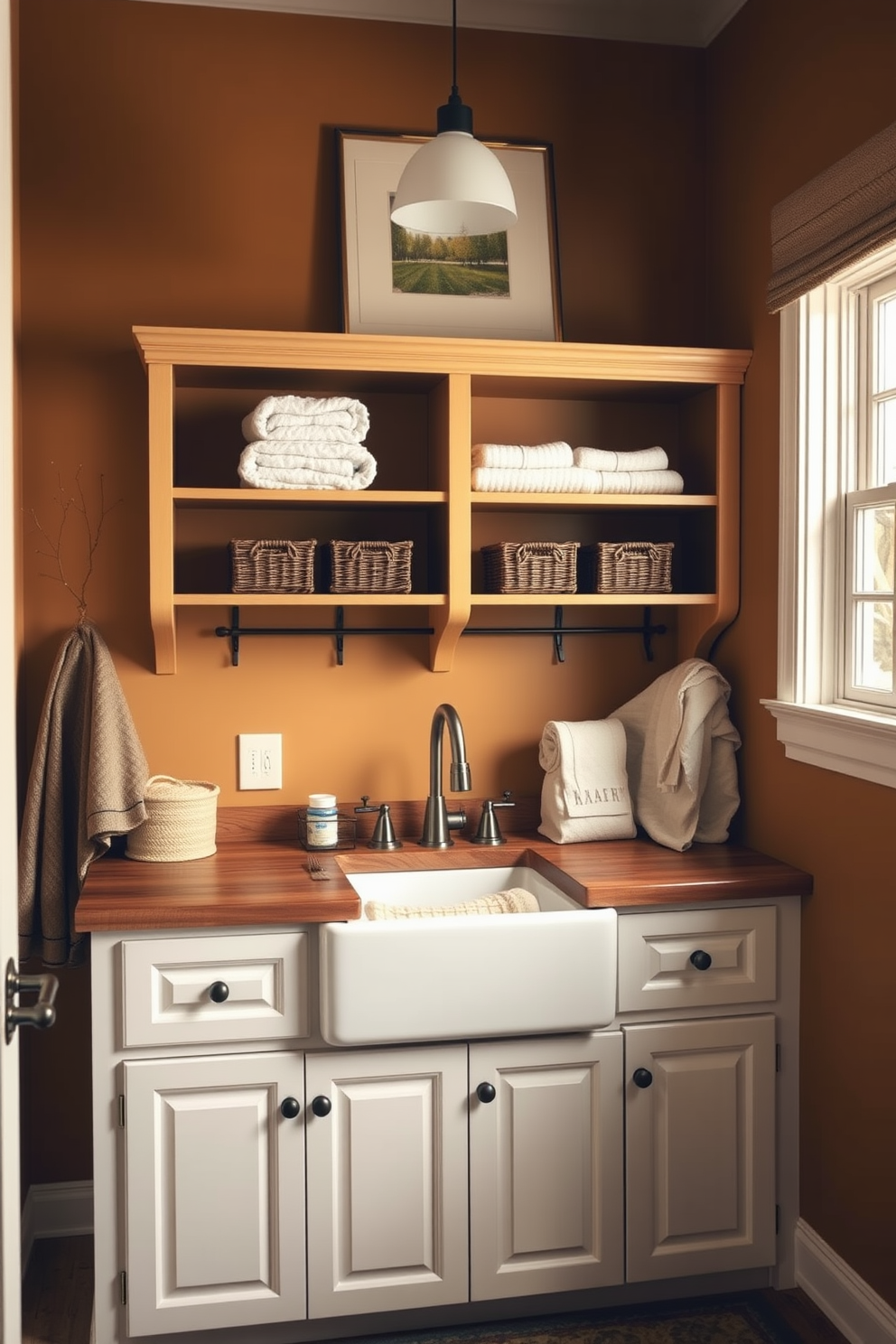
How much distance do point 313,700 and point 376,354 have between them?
79 centimetres

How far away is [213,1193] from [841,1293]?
1.21 metres

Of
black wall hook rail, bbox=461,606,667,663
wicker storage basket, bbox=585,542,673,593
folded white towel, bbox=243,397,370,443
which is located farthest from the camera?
black wall hook rail, bbox=461,606,667,663

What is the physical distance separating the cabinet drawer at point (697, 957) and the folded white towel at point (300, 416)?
1.14 metres

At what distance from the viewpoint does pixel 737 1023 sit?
240 centimetres

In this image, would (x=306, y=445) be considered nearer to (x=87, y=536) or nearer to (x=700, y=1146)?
(x=87, y=536)

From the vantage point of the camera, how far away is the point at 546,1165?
2.30m

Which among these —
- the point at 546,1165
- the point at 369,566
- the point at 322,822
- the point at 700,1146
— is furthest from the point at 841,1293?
the point at 369,566

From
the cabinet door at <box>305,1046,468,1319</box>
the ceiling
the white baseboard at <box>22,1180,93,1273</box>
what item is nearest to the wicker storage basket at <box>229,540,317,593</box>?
the cabinet door at <box>305,1046,468,1319</box>

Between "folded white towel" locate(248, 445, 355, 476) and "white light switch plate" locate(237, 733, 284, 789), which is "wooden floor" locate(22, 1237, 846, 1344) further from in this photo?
"folded white towel" locate(248, 445, 355, 476)

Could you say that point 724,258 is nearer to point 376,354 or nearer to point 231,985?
point 376,354

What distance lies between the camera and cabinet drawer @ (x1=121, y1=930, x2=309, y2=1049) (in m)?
2.18

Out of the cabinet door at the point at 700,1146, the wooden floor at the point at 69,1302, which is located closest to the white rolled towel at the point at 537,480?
the cabinet door at the point at 700,1146

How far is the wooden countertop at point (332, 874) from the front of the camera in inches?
86.0

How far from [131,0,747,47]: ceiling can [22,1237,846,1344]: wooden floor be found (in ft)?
9.03
